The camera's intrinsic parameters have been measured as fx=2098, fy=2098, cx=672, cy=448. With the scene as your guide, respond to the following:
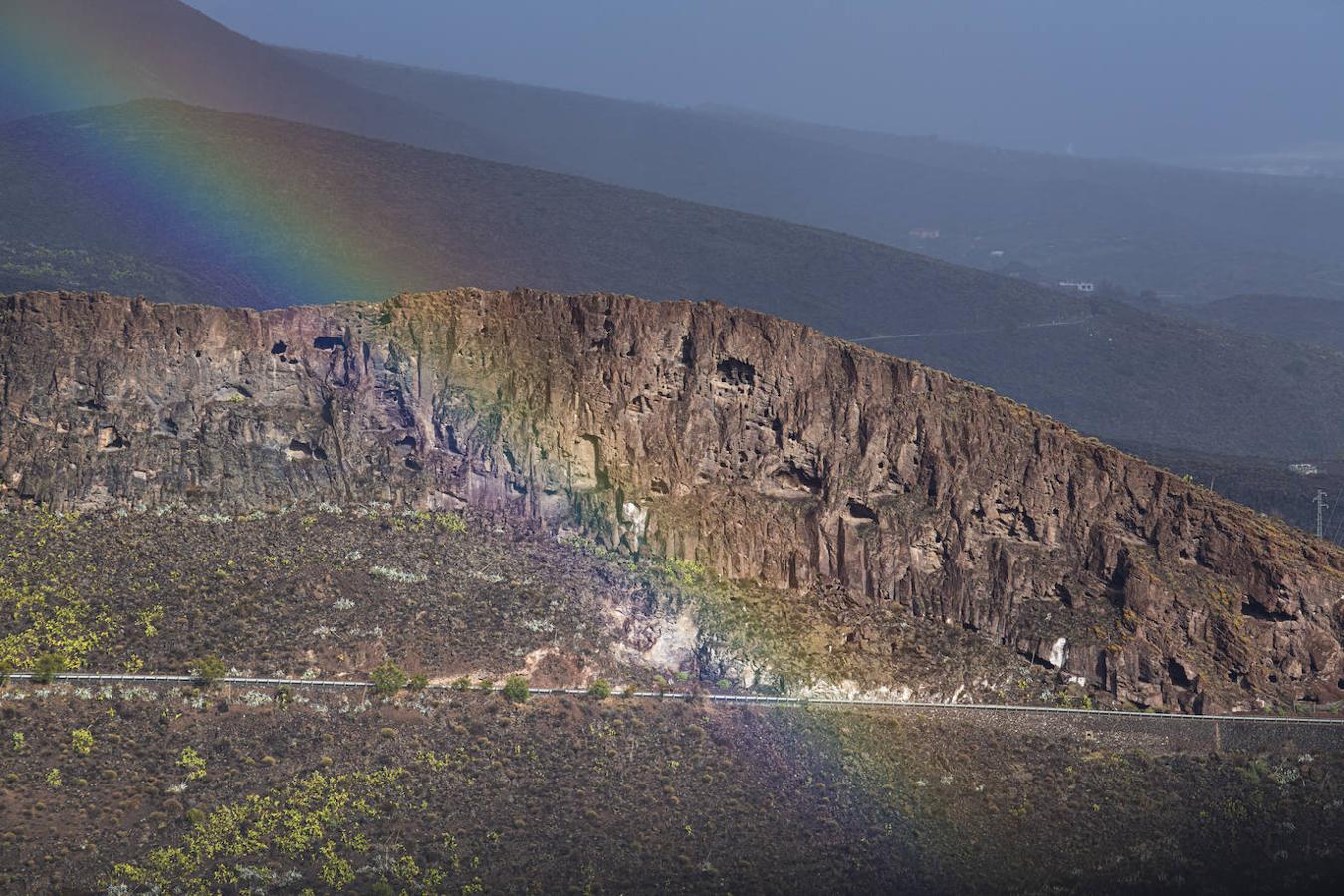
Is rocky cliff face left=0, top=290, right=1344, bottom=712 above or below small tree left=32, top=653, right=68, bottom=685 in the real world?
above

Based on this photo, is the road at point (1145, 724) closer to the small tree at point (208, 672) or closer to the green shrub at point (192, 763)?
the small tree at point (208, 672)

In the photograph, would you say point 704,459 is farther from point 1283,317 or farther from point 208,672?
point 1283,317

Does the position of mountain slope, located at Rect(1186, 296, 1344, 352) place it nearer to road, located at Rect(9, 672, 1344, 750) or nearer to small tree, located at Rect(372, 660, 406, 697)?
road, located at Rect(9, 672, 1344, 750)

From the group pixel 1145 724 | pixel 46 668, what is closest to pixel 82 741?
pixel 46 668

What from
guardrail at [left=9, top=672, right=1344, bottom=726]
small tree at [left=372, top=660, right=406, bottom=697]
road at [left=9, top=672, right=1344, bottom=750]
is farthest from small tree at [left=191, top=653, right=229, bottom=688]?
road at [left=9, top=672, right=1344, bottom=750]

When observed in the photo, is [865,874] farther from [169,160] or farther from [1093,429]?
[169,160]

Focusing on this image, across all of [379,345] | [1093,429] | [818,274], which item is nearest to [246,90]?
[818,274]

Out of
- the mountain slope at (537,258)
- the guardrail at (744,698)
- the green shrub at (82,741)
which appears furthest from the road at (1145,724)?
the mountain slope at (537,258)
